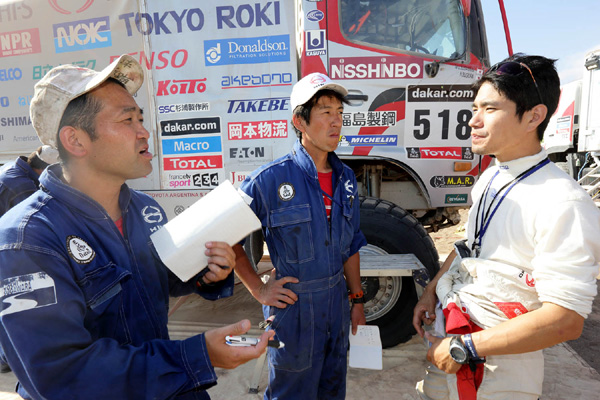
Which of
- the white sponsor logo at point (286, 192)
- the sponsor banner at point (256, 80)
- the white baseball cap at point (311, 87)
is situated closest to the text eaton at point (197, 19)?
the sponsor banner at point (256, 80)

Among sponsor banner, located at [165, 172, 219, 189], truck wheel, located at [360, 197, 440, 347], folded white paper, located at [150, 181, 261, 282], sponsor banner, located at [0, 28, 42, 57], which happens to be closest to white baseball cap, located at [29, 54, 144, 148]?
folded white paper, located at [150, 181, 261, 282]

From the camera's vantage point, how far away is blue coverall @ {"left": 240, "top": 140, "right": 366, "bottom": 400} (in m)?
1.71

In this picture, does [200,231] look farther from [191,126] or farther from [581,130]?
[581,130]

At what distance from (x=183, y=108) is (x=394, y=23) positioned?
A: 1.92m

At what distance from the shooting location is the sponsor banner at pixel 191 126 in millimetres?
2902

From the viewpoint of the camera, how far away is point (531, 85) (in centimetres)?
131

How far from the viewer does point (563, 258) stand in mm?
1090

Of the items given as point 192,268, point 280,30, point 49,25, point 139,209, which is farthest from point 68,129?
point 49,25

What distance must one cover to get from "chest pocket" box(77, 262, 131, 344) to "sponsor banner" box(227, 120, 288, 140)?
1.97 m

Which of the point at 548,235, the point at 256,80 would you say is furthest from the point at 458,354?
the point at 256,80

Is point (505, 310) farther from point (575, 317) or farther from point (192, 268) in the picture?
point (192, 268)

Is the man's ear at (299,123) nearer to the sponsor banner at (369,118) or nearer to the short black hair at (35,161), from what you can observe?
the sponsor banner at (369,118)

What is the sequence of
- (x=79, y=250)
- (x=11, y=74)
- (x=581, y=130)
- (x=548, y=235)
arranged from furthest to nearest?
(x=581, y=130), (x=11, y=74), (x=548, y=235), (x=79, y=250)

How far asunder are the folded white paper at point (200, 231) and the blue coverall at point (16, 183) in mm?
1909
